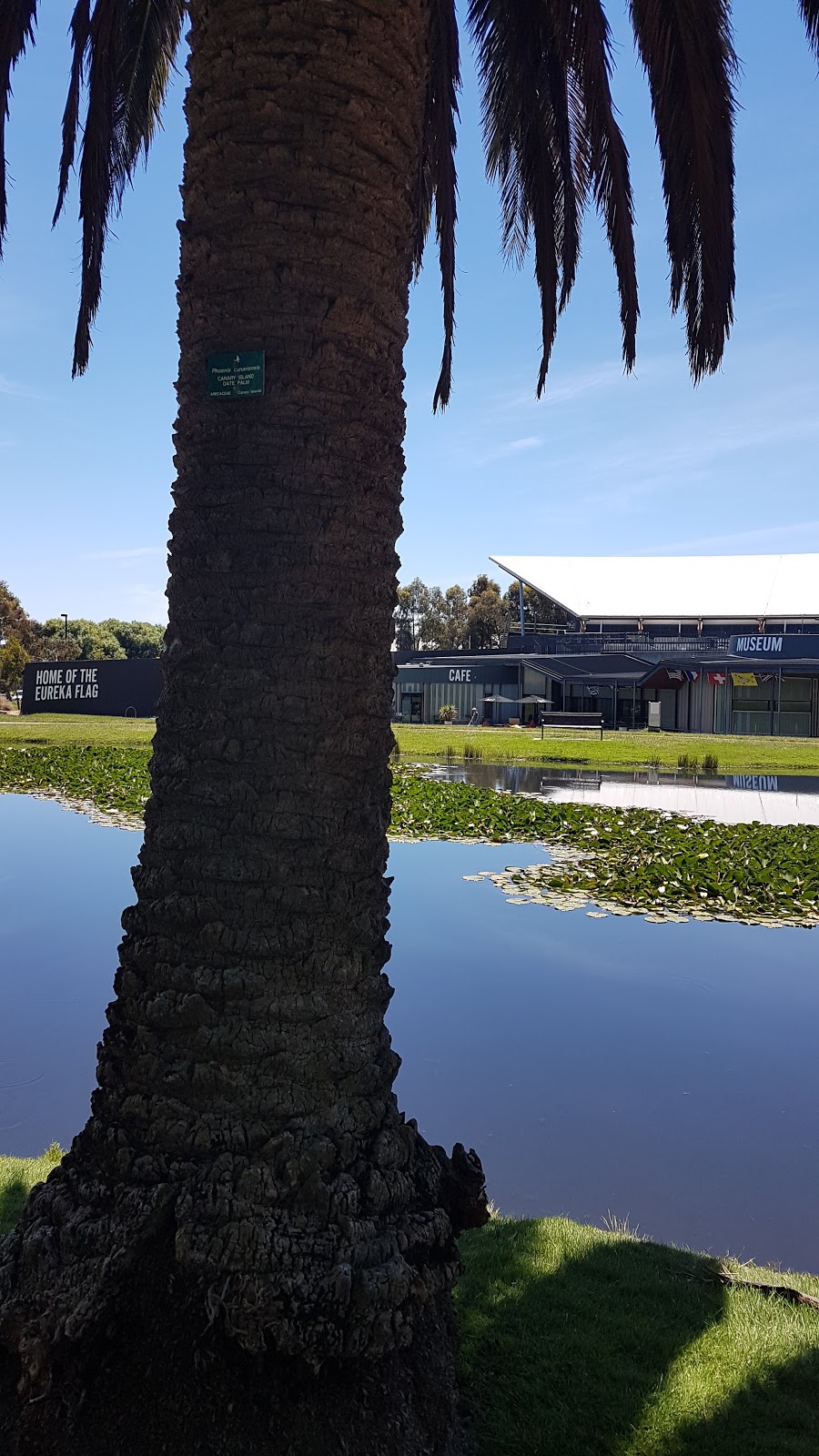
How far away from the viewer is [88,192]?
4449mm

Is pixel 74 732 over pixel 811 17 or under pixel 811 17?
under

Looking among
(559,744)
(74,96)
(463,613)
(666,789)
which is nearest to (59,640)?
→ (463,613)

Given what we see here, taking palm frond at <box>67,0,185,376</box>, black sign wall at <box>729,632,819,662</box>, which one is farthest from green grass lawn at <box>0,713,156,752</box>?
black sign wall at <box>729,632,819,662</box>

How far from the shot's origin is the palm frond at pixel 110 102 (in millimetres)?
4121

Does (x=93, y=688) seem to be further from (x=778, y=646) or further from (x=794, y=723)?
(x=794, y=723)

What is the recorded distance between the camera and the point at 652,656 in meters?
44.2

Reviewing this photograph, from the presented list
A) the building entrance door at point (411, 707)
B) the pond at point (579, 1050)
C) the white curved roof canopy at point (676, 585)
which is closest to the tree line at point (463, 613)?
the white curved roof canopy at point (676, 585)

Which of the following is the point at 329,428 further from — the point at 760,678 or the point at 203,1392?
the point at 760,678

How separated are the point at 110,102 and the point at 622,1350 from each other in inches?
213

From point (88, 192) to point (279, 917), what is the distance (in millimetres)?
3888

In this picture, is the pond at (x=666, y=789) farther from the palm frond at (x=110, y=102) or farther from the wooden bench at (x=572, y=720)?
the wooden bench at (x=572, y=720)

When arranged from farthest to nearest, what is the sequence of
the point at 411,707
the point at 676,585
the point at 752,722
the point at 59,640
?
1. the point at 59,640
2. the point at 676,585
3. the point at 411,707
4. the point at 752,722

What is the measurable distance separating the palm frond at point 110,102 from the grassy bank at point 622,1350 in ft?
14.2

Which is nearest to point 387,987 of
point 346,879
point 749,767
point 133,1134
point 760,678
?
point 346,879
